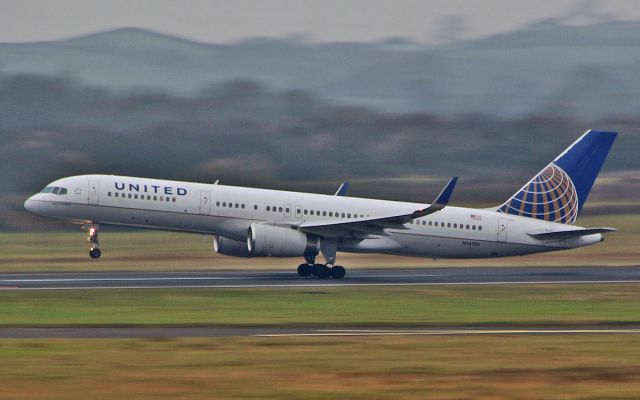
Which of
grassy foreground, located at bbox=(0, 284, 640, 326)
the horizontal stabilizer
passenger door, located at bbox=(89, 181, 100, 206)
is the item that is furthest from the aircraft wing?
passenger door, located at bbox=(89, 181, 100, 206)

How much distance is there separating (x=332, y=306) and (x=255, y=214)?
1190 cm

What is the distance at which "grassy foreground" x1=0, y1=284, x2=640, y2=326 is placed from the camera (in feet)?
97.3

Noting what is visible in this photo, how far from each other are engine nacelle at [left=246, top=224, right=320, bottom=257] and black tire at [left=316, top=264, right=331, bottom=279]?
1058 millimetres

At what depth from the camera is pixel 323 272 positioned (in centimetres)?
4456

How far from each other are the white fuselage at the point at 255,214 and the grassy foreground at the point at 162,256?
225 inches

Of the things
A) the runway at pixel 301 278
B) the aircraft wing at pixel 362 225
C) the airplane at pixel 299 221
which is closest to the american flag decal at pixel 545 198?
the airplane at pixel 299 221

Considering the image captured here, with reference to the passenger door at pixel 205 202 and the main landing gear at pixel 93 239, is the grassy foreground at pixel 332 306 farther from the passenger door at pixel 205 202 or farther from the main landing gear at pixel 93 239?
the main landing gear at pixel 93 239

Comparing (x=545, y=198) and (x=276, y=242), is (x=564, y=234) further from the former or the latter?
(x=276, y=242)

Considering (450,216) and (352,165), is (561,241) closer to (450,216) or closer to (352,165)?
(450,216)

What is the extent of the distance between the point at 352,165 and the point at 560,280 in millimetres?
83165

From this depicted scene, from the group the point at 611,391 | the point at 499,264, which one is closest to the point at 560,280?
the point at 499,264

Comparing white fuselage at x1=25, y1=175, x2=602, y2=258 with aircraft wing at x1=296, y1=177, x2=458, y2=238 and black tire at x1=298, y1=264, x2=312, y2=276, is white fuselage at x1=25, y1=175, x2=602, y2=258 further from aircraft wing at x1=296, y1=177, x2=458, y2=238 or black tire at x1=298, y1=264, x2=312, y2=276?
black tire at x1=298, y1=264, x2=312, y2=276

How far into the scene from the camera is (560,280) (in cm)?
4384

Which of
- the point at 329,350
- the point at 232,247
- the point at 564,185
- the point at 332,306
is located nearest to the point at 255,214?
the point at 232,247
